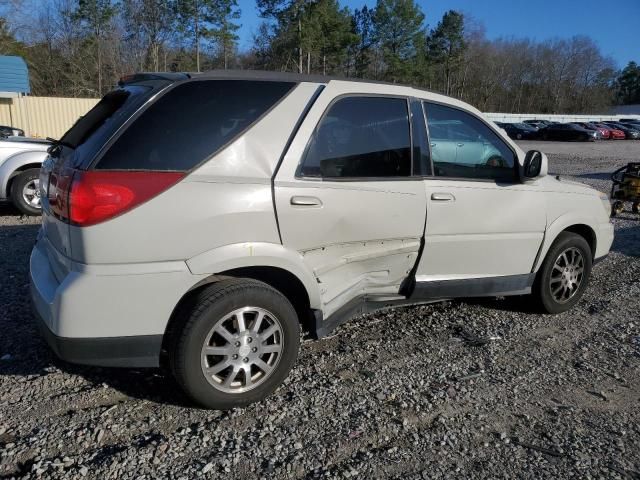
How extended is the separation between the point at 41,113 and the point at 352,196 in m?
25.7

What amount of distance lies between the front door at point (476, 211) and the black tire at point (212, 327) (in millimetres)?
1209

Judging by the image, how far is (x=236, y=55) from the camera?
4603cm

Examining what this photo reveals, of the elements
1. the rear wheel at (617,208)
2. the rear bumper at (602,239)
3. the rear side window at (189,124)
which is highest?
the rear side window at (189,124)

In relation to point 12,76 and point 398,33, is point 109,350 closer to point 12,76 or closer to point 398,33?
point 12,76

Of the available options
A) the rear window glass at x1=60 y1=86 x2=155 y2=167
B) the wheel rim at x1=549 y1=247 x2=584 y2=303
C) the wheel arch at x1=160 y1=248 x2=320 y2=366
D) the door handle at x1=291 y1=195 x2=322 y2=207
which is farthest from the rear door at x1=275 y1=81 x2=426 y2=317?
the wheel rim at x1=549 y1=247 x2=584 y2=303

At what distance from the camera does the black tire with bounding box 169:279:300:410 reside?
278cm

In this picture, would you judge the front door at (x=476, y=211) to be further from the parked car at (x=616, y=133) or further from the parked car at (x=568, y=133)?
the parked car at (x=616, y=133)

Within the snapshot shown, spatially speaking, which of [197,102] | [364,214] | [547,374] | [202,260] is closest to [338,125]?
[364,214]

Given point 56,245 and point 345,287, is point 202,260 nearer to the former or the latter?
point 56,245

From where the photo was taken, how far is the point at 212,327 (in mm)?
2834

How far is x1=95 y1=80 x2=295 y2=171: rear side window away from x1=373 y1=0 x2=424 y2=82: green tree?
188 ft

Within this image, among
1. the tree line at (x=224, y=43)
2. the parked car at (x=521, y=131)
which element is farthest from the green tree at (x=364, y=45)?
the parked car at (x=521, y=131)

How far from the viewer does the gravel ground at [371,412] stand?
8.50 feet

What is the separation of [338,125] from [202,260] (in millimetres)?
1219
